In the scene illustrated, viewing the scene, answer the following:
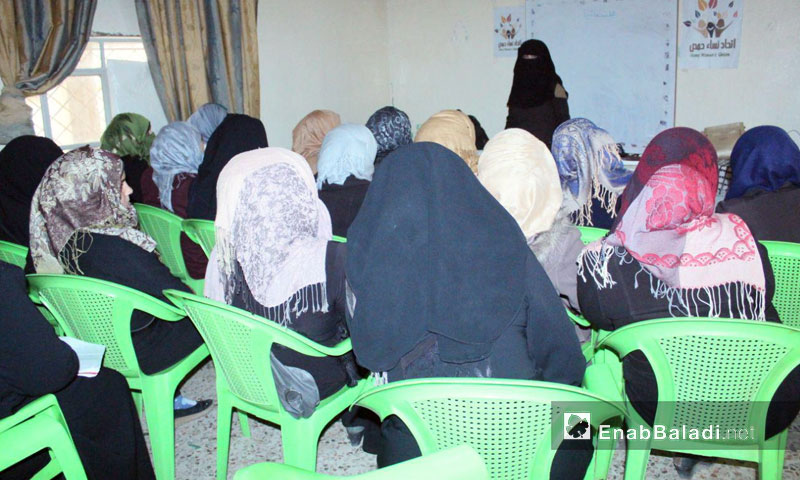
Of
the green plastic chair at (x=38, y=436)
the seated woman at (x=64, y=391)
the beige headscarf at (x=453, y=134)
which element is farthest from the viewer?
the beige headscarf at (x=453, y=134)

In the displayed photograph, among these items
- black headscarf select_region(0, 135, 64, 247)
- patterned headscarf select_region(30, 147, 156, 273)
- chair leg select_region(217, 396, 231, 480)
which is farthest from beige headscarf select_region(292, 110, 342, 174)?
chair leg select_region(217, 396, 231, 480)

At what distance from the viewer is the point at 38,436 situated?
1326 millimetres

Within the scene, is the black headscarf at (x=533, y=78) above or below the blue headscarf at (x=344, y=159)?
above

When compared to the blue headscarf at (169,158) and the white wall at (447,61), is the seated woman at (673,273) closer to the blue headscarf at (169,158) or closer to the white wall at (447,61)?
the blue headscarf at (169,158)

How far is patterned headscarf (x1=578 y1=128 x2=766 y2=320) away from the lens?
1.46m

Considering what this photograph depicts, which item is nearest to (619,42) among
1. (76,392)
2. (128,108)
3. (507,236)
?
(128,108)

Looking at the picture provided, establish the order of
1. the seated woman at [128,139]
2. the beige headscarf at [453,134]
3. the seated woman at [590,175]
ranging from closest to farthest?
the seated woman at [590,175] → the beige headscarf at [453,134] → the seated woman at [128,139]

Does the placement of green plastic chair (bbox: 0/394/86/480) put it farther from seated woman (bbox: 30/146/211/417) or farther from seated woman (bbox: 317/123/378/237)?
seated woman (bbox: 317/123/378/237)

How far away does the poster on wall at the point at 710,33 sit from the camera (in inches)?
154

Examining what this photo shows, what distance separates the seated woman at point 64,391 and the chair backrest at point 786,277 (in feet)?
6.04

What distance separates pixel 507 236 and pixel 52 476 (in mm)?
1259

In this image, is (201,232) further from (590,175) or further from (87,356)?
(590,175)

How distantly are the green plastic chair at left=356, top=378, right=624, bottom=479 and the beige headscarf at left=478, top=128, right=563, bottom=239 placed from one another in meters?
0.76

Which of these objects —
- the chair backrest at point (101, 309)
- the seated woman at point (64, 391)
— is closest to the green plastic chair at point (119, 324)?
the chair backrest at point (101, 309)
